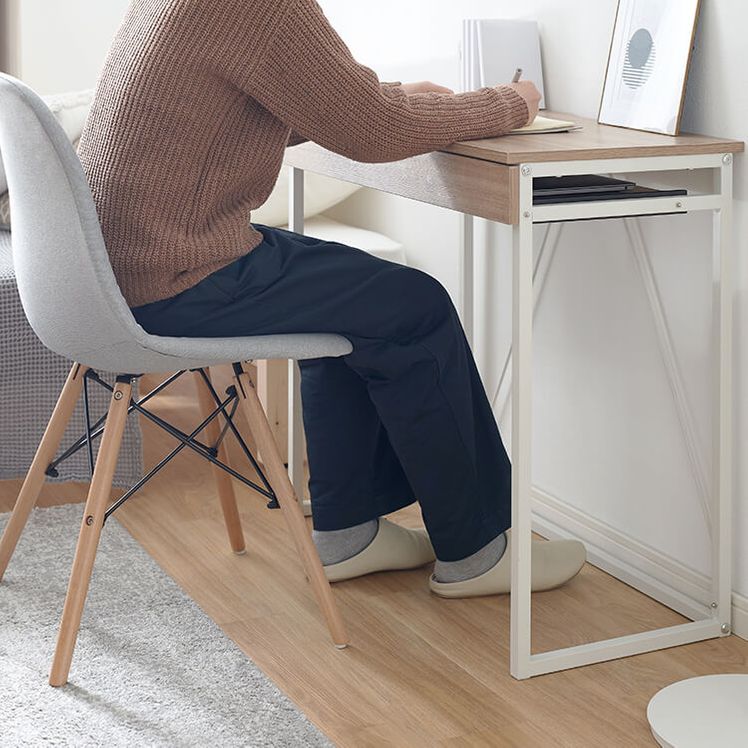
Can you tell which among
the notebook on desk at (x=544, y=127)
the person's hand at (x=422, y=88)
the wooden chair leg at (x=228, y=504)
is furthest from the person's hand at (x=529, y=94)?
the wooden chair leg at (x=228, y=504)

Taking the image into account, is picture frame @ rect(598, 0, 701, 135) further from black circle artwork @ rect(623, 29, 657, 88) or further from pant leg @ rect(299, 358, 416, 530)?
pant leg @ rect(299, 358, 416, 530)

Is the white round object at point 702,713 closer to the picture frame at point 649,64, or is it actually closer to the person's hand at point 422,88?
the picture frame at point 649,64

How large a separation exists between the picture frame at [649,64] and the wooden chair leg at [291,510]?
0.74 meters

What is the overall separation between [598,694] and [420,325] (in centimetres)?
61

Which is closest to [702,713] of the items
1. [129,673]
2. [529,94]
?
[129,673]

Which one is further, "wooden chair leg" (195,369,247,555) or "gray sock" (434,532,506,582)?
"wooden chair leg" (195,369,247,555)

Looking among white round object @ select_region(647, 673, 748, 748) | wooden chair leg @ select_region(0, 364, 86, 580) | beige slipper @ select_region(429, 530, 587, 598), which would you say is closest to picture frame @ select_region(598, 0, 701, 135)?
beige slipper @ select_region(429, 530, 587, 598)

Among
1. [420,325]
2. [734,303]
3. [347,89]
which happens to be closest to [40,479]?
[420,325]

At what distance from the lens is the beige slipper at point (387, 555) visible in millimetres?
2182

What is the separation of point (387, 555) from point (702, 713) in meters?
0.67

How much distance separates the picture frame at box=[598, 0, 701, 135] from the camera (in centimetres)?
191

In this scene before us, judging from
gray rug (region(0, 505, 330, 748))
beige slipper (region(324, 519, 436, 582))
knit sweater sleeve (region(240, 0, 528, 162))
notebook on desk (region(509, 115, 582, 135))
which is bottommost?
gray rug (region(0, 505, 330, 748))

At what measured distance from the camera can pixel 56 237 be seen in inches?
65.4

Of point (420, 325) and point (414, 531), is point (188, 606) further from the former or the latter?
point (420, 325)
